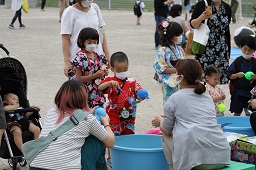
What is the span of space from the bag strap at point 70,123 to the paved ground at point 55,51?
193 cm

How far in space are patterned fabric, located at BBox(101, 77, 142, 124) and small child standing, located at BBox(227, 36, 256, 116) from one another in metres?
1.71

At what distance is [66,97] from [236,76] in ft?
10.5

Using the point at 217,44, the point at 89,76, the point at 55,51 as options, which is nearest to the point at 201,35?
the point at 217,44

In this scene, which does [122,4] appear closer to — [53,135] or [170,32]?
[170,32]

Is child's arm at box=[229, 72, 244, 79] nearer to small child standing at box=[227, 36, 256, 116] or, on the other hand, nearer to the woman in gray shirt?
small child standing at box=[227, 36, 256, 116]

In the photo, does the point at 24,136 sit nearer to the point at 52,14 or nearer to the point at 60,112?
the point at 60,112

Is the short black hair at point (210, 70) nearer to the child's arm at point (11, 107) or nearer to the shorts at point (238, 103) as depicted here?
the shorts at point (238, 103)

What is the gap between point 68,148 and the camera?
453 cm

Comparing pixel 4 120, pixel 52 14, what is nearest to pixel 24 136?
pixel 4 120

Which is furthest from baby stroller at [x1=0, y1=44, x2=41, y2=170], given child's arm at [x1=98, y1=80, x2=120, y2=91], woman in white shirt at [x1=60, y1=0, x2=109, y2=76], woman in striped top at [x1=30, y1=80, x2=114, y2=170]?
woman in striped top at [x1=30, y1=80, x2=114, y2=170]

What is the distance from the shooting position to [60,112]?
4.71 meters

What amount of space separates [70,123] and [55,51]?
10790 mm

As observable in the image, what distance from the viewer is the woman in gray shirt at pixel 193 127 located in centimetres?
478

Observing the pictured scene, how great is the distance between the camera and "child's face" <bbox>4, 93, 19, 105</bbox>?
6.25 metres
